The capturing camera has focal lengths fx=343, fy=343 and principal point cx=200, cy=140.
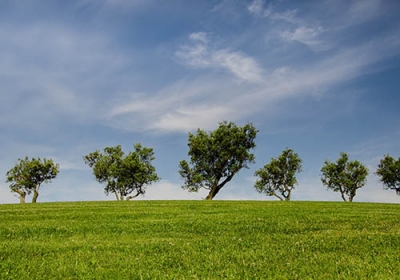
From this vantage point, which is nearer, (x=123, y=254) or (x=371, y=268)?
(x=371, y=268)

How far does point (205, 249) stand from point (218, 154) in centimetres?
5494

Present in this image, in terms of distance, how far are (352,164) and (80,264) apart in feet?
253

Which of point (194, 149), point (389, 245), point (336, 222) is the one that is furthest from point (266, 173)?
point (389, 245)

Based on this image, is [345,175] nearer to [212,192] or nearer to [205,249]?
[212,192]

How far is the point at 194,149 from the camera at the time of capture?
67.5 m

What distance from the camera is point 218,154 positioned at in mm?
66438

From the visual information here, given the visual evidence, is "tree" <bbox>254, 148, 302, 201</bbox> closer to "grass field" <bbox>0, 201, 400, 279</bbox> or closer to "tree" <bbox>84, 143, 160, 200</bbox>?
"tree" <bbox>84, 143, 160, 200</bbox>

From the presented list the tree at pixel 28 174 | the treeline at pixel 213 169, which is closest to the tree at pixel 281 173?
→ the treeline at pixel 213 169

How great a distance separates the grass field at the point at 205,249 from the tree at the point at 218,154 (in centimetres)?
4753

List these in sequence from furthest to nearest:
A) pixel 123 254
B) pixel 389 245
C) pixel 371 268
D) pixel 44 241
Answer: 1. pixel 44 241
2. pixel 389 245
3. pixel 123 254
4. pixel 371 268

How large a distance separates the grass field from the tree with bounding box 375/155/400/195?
226 ft

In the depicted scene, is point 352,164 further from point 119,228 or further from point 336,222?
point 119,228

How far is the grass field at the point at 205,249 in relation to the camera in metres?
9.09

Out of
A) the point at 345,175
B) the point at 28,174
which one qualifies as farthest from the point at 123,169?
the point at 345,175
